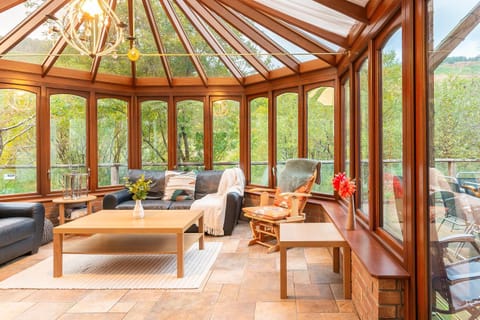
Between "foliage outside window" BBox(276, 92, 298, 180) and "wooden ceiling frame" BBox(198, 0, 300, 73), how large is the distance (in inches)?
23.5

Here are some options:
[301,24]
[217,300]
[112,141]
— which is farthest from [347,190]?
[112,141]

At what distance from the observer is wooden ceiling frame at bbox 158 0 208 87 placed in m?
5.04

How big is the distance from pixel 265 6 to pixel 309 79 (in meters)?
1.89

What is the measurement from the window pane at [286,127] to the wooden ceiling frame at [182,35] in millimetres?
1484

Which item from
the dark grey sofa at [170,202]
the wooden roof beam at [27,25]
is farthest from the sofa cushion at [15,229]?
the wooden roof beam at [27,25]

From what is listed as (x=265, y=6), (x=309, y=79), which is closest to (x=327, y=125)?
(x=309, y=79)

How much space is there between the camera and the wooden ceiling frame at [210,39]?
16.5ft

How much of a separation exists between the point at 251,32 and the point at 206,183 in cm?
259

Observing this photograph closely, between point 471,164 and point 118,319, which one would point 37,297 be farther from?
point 471,164

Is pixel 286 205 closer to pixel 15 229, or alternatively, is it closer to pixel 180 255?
pixel 180 255

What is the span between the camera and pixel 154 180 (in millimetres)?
6039

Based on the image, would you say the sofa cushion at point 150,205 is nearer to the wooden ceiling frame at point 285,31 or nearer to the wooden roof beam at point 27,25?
the wooden roof beam at point 27,25

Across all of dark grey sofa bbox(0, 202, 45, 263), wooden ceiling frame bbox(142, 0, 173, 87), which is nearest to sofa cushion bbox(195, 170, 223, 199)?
wooden ceiling frame bbox(142, 0, 173, 87)

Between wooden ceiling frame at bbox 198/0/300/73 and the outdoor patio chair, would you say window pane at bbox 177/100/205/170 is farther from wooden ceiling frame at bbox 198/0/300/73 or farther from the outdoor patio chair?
the outdoor patio chair
